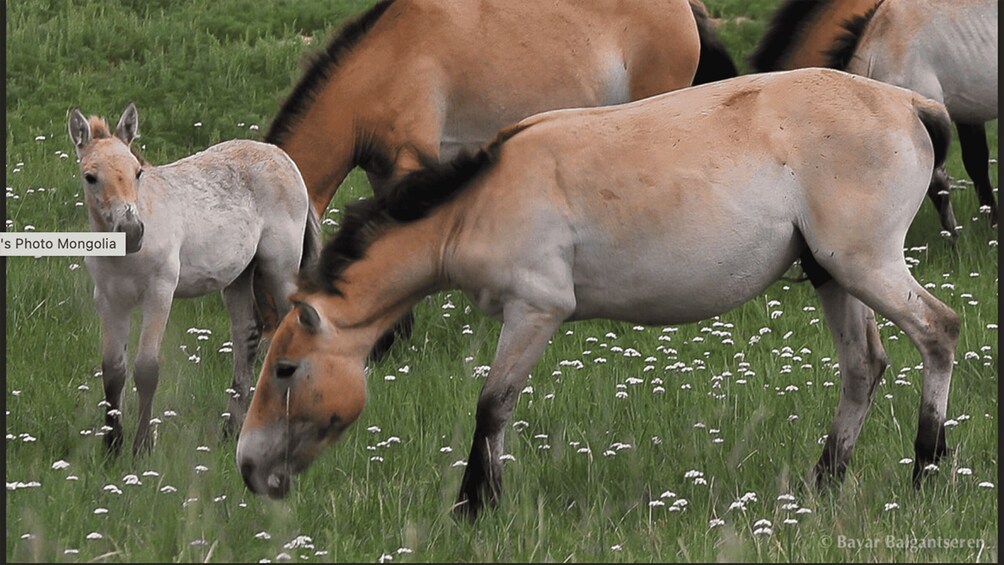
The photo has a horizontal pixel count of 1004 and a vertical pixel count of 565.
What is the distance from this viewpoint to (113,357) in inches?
281

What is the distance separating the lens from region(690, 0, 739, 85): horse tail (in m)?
11.0

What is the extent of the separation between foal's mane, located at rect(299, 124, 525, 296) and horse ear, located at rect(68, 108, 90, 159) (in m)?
1.46

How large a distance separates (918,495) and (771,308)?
3577 millimetres

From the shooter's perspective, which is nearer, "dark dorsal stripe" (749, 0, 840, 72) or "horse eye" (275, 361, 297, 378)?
"horse eye" (275, 361, 297, 378)

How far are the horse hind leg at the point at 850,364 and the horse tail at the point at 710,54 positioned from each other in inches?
176

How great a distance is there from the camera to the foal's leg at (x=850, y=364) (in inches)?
262

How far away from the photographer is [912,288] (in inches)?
246

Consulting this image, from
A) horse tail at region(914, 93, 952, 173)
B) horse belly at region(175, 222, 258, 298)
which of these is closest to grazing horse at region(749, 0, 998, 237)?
horse tail at region(914, 93, 952, 173)

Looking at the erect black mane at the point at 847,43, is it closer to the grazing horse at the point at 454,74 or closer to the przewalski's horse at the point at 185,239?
the grazing horse at the point at 454,74

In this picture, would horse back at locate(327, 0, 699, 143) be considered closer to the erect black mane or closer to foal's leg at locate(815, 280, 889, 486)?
the erect black mane

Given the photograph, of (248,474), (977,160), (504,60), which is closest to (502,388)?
(248,474)

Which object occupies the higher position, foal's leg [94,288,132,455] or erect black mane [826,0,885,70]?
foal's leg [94,288,132,455]

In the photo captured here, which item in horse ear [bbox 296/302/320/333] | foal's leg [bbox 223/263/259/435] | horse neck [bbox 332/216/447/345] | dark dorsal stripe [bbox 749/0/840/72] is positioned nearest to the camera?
A: horse ear [bbox 296/302/320/333]

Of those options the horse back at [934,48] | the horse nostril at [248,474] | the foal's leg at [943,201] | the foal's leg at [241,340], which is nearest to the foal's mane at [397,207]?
the horse nostril at [248,474]
